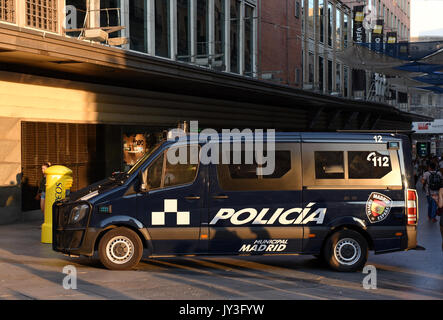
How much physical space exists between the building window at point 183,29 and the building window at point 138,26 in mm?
2178

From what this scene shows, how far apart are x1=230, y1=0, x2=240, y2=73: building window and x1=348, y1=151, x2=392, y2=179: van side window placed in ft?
62.2

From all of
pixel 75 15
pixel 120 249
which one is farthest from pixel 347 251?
pixel 75 15

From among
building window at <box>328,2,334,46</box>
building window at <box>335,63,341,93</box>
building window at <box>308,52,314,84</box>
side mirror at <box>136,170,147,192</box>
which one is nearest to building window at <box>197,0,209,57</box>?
building window at <box>308,52,314,84</box>

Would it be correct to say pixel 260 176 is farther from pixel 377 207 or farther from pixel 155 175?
pixel 377 207

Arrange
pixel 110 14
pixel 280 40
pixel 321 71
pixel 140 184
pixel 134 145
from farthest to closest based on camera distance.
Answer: pixel 321 71 → pixel 280 40 → pixel 134 145 → pixel 110 14 → pixel 140 184

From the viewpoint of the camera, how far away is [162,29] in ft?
76.3

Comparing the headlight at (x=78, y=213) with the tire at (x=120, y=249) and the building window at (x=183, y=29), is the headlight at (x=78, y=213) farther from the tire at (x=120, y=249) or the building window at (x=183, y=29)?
the building window at (x=183, y=29)

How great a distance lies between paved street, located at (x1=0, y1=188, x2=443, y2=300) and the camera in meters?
8.30

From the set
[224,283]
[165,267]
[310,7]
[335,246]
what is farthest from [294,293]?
[310,7]

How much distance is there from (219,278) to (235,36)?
831 inches

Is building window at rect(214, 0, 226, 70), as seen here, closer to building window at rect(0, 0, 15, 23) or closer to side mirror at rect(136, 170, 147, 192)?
building window at rect(0, 0, 15, 23)

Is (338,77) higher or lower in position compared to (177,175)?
higher

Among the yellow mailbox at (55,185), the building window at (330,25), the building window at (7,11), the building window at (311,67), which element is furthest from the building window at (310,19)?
the yellow mailbox at (55,185)
